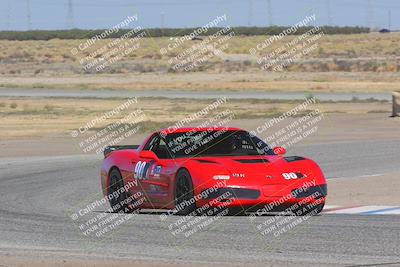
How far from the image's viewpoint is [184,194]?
1419 cm

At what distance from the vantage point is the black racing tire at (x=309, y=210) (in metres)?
14.3

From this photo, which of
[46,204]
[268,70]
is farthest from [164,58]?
[46,204]

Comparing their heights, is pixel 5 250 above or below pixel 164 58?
above

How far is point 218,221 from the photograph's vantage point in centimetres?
1335

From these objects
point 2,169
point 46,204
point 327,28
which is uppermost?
point 46,204

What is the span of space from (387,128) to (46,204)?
19.8 m

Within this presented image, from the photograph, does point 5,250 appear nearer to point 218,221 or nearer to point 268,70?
point 218,221

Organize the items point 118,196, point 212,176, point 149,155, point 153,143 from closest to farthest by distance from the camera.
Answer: point 212,176 < point 149,155 < point 153,143 < point 118,196

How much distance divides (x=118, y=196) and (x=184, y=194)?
1.90 metres

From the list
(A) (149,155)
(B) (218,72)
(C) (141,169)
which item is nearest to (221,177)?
(A) (149,155)

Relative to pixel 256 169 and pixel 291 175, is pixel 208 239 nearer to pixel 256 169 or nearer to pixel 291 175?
pixel 256 169

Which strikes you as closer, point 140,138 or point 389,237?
point 389,237

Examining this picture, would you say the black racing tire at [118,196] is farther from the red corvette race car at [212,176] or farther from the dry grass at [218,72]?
the dry grass at [218,72]

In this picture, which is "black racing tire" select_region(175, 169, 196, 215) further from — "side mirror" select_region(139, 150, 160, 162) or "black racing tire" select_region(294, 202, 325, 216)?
"black racing tire" select_region(294, 202, 325, 216)
